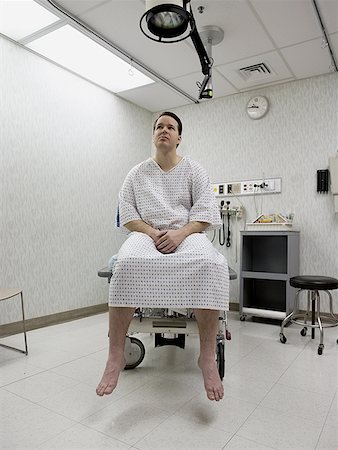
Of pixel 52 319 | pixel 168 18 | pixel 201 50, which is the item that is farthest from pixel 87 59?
pixel 52 319

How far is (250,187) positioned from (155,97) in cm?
151

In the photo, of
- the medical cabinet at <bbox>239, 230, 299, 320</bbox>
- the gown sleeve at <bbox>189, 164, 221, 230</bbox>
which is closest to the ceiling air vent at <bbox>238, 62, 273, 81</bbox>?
the medical cabinet at <bbox>239, 230, 299, 320</bbox>

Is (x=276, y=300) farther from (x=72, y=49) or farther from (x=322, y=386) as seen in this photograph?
(x=72, y=49)

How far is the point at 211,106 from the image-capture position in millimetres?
3914

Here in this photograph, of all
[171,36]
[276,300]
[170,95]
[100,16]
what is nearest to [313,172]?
[276,300]

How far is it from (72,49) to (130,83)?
774mm

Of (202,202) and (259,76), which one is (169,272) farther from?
(259,76)

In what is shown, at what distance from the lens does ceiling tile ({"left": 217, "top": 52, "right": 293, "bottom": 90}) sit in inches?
118

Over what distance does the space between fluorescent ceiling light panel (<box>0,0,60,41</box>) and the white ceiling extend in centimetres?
13

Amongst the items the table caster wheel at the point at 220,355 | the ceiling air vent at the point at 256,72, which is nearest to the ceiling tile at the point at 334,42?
the ceiling air vent at the point at 256,72

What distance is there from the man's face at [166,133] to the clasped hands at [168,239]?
50cm

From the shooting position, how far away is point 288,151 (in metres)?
3.42

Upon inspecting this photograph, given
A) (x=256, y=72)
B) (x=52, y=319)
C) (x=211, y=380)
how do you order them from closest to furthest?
(x=211, y=380) → (x=52, y=319) → (x=256, y=72)

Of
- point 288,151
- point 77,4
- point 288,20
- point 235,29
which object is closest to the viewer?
point 77,4
